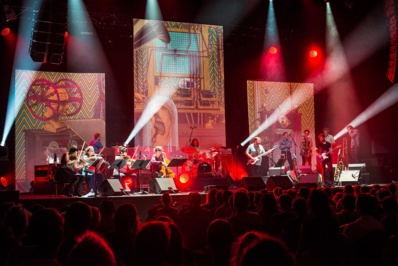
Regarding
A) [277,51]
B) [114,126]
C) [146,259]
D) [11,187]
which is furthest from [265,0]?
[146,259]

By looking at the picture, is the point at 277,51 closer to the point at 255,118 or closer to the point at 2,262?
the point at 255,118

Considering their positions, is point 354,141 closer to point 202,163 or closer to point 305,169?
point 305,169

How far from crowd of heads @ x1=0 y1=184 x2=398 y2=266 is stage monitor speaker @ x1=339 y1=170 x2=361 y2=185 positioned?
901cm

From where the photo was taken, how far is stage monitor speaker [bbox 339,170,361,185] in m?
15.3

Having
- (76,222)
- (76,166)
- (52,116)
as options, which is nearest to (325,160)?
(76,166)

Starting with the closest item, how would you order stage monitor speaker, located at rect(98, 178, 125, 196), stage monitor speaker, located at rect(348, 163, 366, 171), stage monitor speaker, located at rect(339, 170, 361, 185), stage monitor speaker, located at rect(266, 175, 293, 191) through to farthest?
stage monitor speaker, located at rect(98, 178, 125, 196) → stage monitor speaker, located at rect(266, 175, 293, 191) → stage monitor speaker, located at rect(339, 170, 361, 185) → stage monitor speaker, located at rect(348, 163, 366, 171)

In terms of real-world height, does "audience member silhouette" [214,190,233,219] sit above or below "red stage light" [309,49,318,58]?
below

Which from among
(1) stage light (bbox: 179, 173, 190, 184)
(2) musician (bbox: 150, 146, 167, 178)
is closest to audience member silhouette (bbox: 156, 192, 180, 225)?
(2) musician (bbox: 150, 146, 167, 178)

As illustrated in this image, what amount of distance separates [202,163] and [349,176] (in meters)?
4.71

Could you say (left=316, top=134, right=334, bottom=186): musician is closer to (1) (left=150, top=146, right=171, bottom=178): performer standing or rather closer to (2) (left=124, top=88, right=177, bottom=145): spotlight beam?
(1) (left=150, top=146, right=171, bottom=178): performer standing

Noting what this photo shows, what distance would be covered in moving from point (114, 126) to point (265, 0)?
745 cm

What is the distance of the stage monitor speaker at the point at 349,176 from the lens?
50.1 ft

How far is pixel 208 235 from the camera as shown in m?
2.97

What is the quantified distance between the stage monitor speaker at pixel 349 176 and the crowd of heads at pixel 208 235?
355 inches
